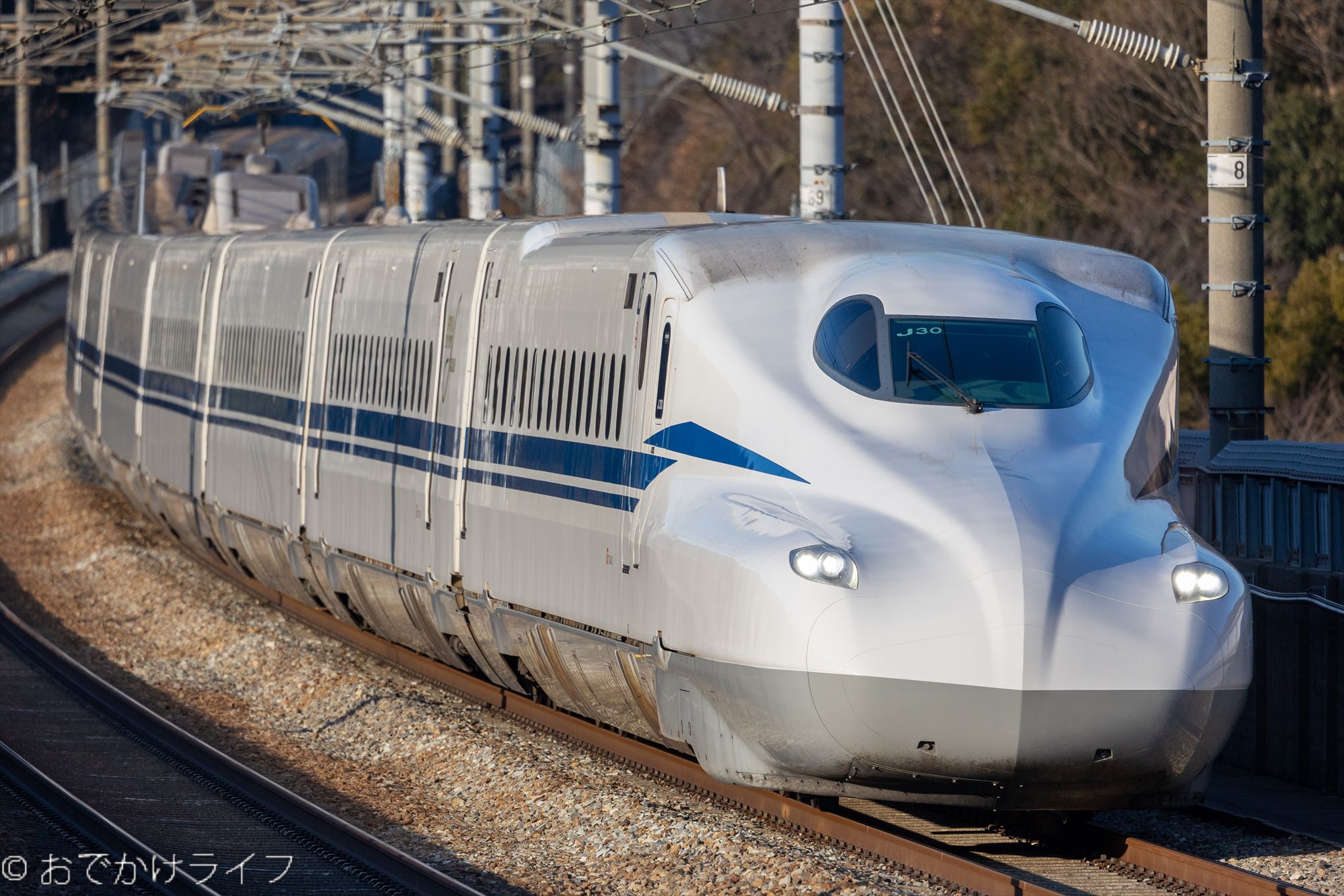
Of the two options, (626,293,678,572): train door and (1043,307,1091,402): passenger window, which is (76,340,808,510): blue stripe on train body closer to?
(626,293,678,572): train door

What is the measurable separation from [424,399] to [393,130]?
23450 mm

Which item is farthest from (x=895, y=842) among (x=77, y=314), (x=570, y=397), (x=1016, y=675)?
(x=77, y=314)

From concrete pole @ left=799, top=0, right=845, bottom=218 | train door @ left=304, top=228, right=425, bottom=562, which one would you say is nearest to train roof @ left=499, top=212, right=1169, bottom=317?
train door @ left=304, top=228, right=425, bottom=562

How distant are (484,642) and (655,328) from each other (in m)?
3.52

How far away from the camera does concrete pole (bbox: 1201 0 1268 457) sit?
42.1ft

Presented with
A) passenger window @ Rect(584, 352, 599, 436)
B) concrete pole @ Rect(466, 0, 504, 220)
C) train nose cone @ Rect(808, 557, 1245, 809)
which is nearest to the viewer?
train nose cone @ Rect(808, 557, 1245, 809)

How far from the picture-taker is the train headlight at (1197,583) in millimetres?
8695

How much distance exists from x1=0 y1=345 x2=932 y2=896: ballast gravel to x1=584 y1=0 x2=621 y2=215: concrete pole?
17.5 feet

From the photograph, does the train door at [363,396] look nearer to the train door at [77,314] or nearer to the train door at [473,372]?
the train door at [473,372]

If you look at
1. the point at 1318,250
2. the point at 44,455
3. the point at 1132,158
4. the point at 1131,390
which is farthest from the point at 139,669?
the point at 1132,158

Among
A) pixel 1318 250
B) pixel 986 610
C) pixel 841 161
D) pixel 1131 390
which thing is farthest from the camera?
pixel 1318 250

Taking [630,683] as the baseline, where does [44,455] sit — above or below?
below

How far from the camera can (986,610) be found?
8422 millimetres

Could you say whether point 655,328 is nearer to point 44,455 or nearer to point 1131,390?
point 1131,390
